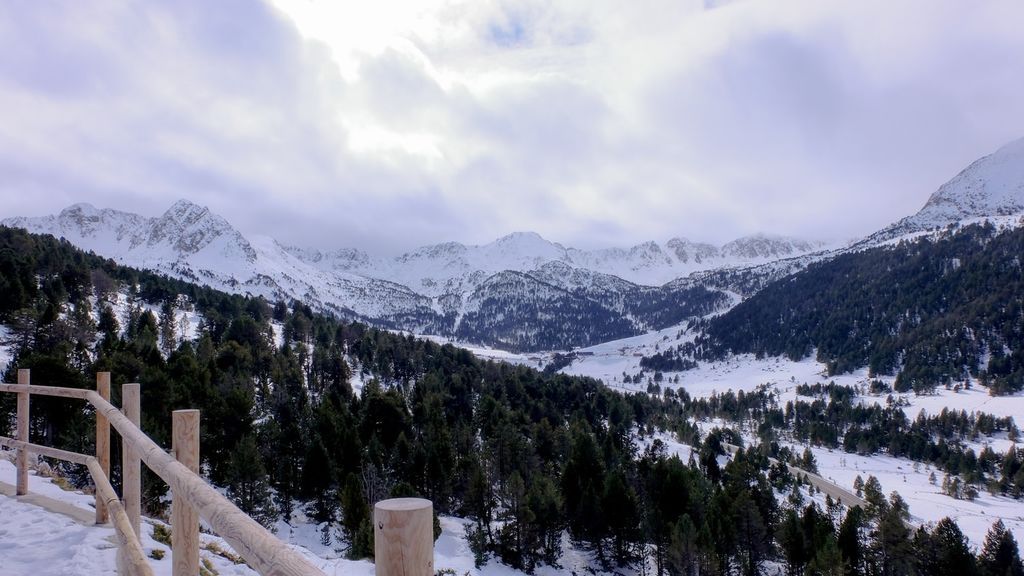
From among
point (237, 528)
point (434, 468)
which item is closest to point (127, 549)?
point (237, 528)

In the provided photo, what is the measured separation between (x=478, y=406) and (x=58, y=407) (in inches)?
1960

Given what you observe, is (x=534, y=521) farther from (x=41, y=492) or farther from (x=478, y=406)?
(x=41, y=492)

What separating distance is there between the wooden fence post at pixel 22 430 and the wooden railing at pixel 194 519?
214 cm

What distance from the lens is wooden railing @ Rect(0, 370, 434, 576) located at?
5.81 ft

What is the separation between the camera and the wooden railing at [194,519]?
1771 millimetres

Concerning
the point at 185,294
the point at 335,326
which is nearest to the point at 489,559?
the point at 335,326

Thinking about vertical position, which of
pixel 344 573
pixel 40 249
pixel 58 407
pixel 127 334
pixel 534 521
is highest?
pixel 40 249

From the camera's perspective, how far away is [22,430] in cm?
875

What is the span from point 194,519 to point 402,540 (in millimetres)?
2705

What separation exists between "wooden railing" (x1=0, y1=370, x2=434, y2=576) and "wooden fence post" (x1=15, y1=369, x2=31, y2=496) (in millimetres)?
2140

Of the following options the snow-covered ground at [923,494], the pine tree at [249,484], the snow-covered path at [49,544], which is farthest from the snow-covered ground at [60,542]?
the snow-covered ground at [923,494]

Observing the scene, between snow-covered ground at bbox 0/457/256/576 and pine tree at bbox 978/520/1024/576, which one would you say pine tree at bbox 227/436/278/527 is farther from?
pine tree at bbox 978/520/1024/576

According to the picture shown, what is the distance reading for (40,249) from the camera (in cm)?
9762

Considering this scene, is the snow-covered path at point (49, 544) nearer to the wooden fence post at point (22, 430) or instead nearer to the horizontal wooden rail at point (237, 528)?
the wooden fence post at point (22, 430)
